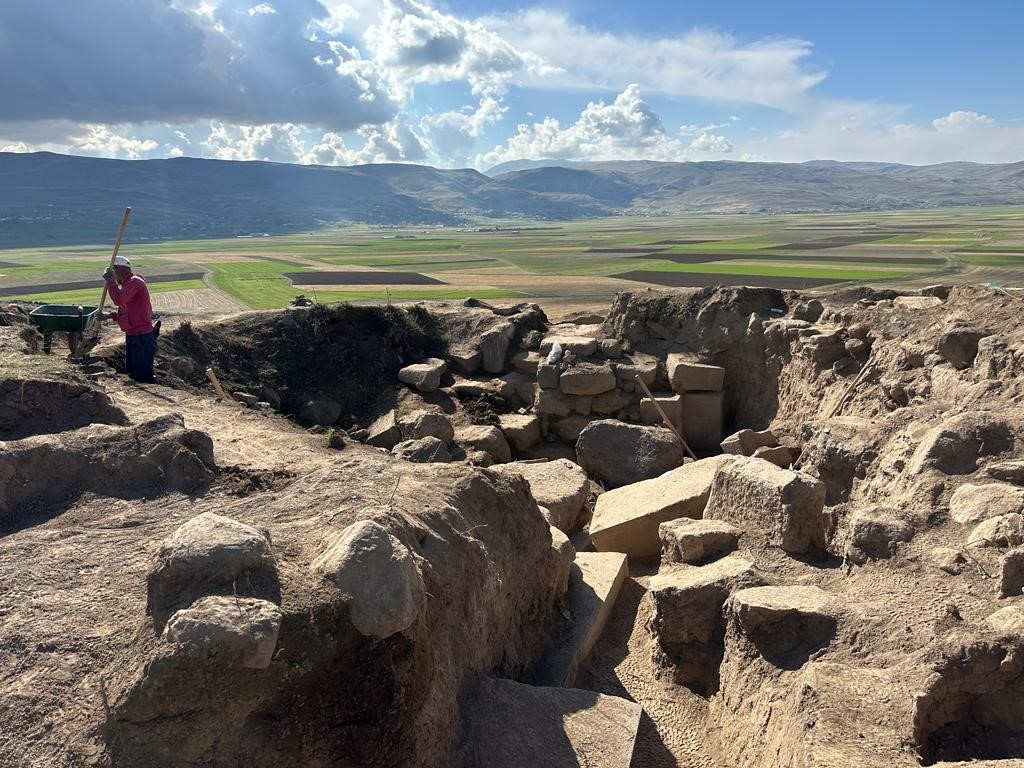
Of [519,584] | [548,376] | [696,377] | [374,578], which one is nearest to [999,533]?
[519,584]

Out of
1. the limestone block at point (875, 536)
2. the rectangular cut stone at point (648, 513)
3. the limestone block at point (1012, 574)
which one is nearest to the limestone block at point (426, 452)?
the rectangular cut stone at point (648, 513)

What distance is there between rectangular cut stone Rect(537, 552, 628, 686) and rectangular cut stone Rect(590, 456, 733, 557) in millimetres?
488

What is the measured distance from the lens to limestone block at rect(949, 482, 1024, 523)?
5.77 metres

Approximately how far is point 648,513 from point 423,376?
6502mm

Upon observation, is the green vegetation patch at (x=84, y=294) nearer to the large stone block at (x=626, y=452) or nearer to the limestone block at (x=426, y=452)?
the limestone block at (x=426, y=452)

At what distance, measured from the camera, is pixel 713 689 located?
5.93m

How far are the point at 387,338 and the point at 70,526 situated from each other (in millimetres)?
10142

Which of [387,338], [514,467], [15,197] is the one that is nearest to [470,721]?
[514,467]

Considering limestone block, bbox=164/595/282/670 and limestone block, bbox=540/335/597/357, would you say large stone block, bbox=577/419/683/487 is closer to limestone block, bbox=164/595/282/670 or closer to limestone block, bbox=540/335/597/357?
limestone block, bbox=540/335/597/357

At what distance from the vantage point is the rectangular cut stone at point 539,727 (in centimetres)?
450

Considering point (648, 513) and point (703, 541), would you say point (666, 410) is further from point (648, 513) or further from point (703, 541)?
point (703, 541)

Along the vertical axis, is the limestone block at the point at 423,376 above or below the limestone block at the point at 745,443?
above

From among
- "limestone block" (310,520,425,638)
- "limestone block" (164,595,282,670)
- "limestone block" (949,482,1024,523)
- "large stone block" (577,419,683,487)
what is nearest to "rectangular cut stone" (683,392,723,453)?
"large stone block" (577,419,683,487)

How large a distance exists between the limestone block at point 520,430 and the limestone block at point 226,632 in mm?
9398
